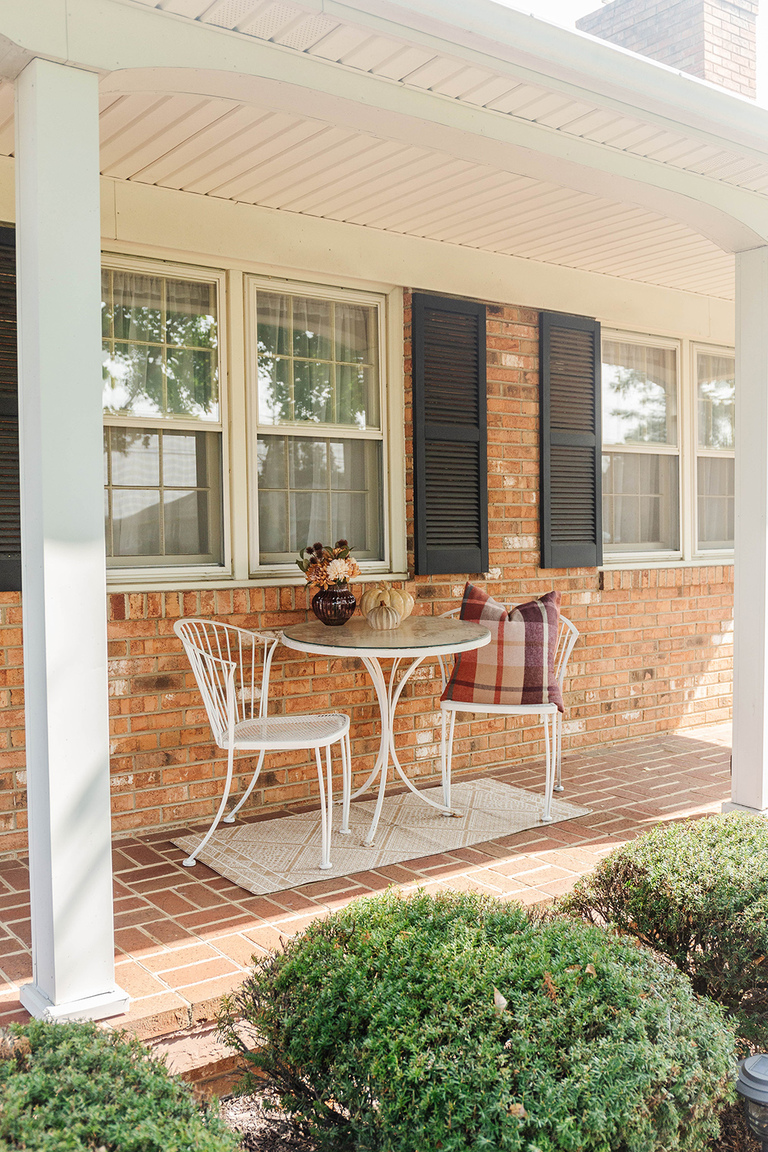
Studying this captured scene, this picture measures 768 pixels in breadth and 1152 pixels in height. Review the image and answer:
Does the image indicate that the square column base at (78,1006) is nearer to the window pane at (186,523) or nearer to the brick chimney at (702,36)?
the window pane at (186,523)

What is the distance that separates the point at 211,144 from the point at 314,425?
1.40 metres

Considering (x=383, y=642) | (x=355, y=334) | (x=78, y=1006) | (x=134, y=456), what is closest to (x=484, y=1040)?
(x=78, y=1006)

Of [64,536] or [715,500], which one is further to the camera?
[715,500]

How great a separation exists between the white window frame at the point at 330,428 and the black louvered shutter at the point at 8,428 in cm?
106

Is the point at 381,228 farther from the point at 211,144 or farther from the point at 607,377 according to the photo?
the point at 607,377

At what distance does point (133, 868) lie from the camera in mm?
3609

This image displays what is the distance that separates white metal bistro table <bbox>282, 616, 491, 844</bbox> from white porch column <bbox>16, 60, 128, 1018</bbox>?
1.37 m

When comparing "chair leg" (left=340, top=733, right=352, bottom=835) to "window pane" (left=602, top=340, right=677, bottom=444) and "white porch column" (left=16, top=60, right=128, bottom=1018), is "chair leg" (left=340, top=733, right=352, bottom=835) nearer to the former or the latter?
"white porch column" (left=16, top=60, right=128, bottom=1018)

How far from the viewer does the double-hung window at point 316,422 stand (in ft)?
14.6

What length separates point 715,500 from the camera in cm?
651

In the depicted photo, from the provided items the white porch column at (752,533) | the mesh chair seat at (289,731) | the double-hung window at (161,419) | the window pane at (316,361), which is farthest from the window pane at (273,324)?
the white porch column at (752,533)

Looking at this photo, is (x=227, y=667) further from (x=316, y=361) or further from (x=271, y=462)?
(x=316, y=361)

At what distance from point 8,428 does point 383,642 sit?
5.52ft

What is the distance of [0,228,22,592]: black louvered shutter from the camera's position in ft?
12.0
